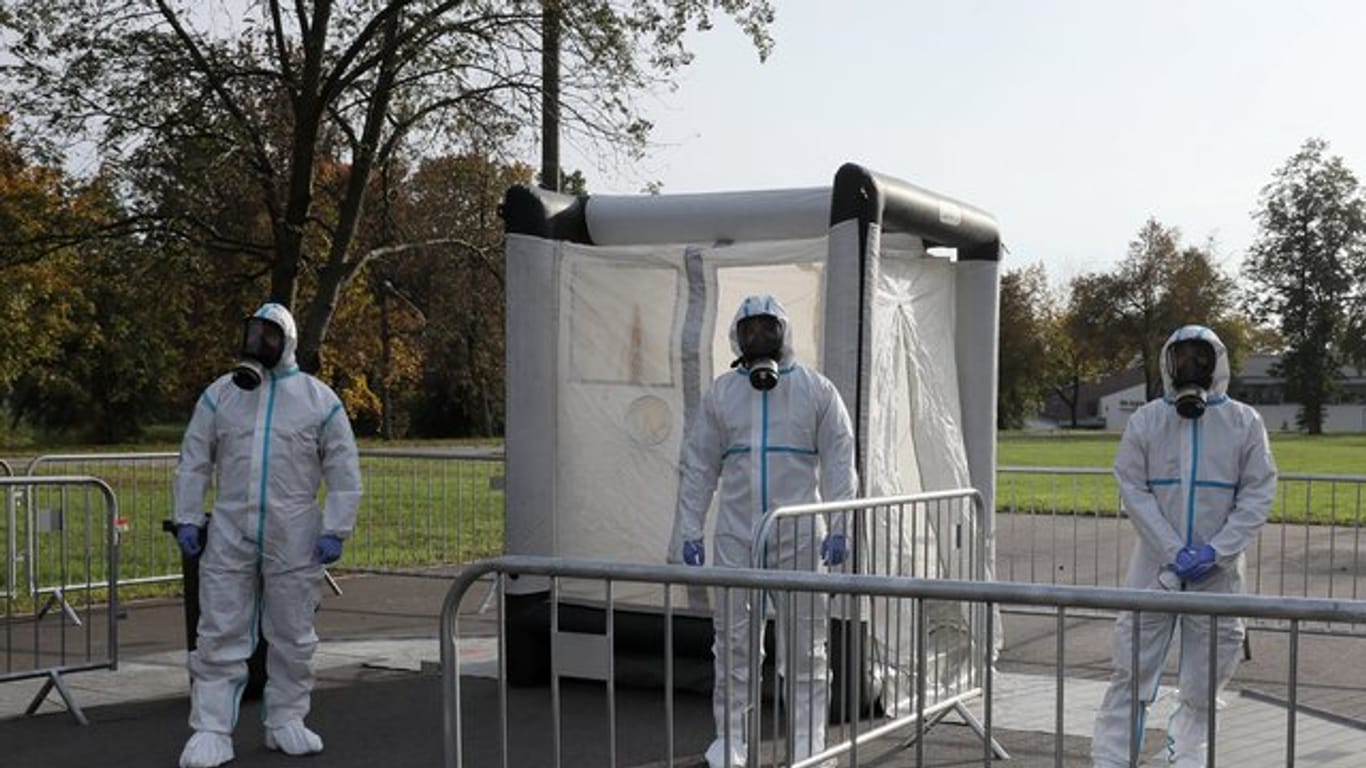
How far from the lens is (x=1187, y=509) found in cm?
602

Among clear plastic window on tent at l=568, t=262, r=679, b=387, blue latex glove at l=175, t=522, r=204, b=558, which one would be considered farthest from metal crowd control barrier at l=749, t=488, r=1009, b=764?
blue latex glove at l=175, t=522, r=204, b=558

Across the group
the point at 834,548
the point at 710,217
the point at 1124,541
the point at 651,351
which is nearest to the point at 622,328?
the point at 651,351

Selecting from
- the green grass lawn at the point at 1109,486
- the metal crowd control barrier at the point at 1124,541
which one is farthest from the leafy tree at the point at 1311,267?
the metal crowd control barrier at the point at 1124,541

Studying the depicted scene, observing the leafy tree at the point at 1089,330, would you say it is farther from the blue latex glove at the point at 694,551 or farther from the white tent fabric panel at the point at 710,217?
the blue latex glove at the point at 694,551

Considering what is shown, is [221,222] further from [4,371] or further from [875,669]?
[4,371]

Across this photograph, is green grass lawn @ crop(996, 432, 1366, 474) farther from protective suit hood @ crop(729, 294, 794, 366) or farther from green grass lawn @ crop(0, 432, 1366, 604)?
protective suit hood @ crop(729, 294, 794, 366)

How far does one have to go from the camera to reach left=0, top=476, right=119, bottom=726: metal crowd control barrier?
785 cm

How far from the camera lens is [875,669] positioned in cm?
665

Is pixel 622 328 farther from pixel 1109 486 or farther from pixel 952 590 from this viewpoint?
pixel 1109 486

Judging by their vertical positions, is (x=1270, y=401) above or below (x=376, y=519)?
below

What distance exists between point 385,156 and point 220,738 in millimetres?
5832

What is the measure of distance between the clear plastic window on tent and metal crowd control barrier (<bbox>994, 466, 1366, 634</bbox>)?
135 inches

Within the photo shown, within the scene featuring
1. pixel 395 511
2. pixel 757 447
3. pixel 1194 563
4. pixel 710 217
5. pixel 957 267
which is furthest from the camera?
pixel 395 511

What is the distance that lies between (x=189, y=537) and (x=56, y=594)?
482 cm
